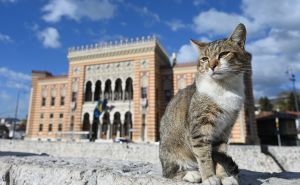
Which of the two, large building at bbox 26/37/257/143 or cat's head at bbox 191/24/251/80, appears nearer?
cat's head at bbox 191/24/251/80

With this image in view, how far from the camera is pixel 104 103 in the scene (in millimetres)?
27922

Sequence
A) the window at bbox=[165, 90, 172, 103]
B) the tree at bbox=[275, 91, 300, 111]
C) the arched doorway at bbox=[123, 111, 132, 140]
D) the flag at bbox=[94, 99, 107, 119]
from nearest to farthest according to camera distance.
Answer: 1. the arched doorway at bbox=[123, 111, 132, 140]
2. the flag at bbox=[94, 99, 107, 119]
3. the window at bbox=[165, 90, 172, 103]
4. the tree at bbox=[275, 91, 300, 111]

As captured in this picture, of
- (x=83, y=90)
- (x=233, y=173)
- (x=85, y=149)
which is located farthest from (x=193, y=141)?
(x=83, y=90)

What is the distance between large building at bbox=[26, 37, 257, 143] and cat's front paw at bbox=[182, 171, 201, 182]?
23.9 m

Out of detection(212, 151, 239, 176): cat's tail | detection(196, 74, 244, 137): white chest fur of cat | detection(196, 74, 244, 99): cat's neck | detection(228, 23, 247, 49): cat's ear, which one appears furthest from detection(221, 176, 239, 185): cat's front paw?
detection(228, 23, 247, 49): cat's ear

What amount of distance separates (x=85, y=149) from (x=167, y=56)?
1895 centimetres

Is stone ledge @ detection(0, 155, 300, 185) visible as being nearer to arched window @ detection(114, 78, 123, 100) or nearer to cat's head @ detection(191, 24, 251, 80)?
cat's head @ detection(191, 24, 251, 80)

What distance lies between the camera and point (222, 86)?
6.71ft

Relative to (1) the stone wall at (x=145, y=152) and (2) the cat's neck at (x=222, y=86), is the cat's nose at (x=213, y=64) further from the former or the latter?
(1) the stone wall at (x=145, y=152)

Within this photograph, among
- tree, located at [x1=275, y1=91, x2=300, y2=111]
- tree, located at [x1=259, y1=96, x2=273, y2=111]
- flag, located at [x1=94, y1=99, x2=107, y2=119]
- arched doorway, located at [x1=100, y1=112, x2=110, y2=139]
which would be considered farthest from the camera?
tree, located at [x1=259, y1=96, x2=273, y2=111]

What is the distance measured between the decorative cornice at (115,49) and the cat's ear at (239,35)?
83.7ft

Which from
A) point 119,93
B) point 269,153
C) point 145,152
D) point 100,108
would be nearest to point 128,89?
point 119,93

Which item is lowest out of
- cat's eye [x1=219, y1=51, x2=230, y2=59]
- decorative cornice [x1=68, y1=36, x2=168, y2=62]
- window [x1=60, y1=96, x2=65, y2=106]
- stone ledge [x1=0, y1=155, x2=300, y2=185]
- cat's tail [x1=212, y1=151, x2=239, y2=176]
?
stone ledge [x1=0, y1=155, x2=300, y2=185]

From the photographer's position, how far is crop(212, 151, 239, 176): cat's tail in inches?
79.9
